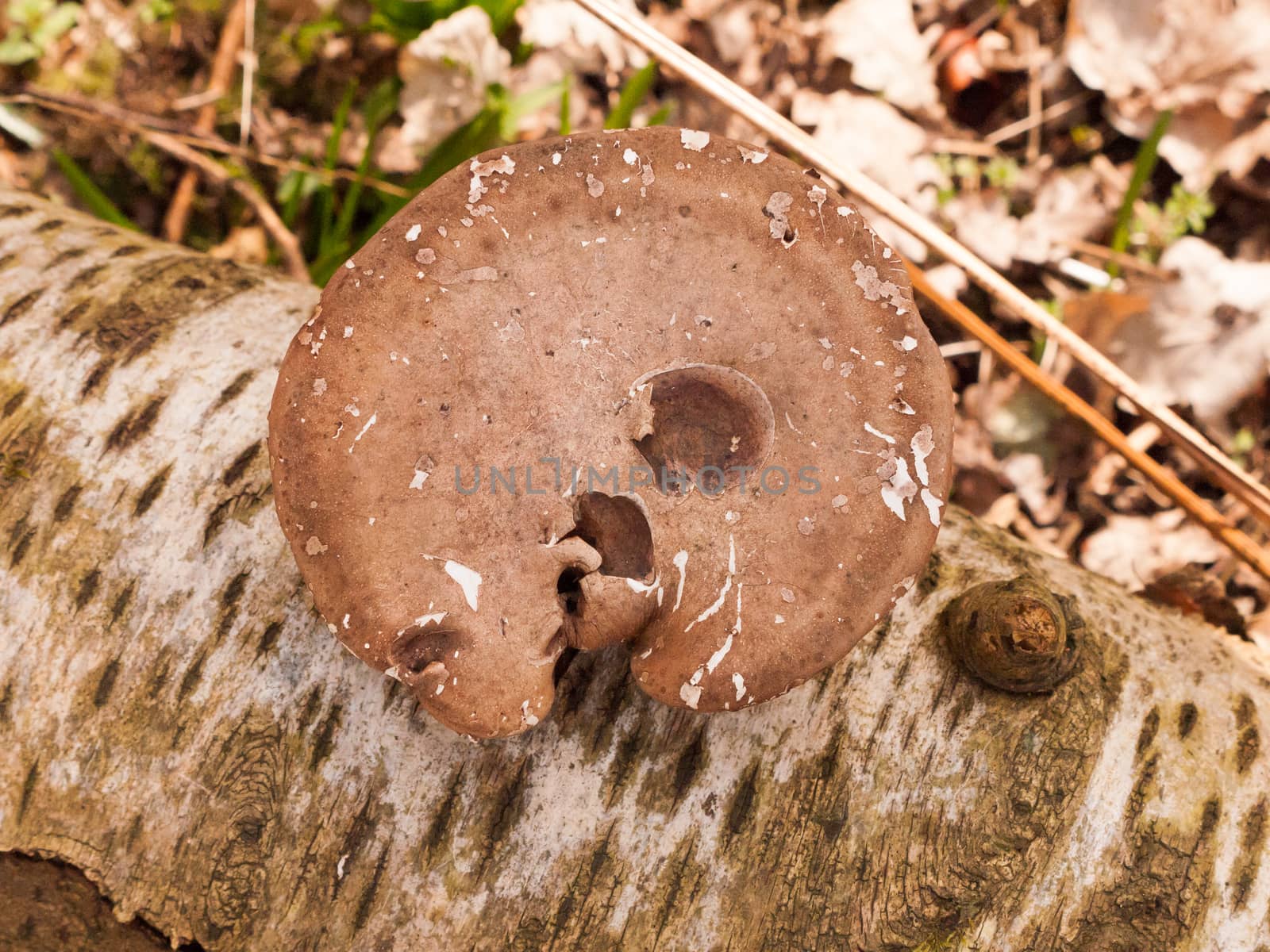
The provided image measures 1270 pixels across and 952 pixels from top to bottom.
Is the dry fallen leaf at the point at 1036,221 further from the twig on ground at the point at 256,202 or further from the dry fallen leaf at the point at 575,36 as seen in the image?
the twig on ground at the point at 256,202

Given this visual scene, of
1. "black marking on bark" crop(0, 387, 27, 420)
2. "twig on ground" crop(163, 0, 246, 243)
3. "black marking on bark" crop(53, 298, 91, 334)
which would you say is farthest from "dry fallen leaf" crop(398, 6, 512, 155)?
"black marking on bark" crop(0, 387, 27, 420)

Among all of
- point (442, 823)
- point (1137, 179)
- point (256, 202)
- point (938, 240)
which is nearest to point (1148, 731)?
point (938, 240)

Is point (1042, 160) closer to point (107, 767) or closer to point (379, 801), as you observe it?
point (379, 801)

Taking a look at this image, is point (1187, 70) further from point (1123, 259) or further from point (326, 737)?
point (326, 737)

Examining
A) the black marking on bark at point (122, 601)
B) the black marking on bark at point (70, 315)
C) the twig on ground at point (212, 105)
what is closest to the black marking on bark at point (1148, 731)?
the black marking on bark at point (122, 601)

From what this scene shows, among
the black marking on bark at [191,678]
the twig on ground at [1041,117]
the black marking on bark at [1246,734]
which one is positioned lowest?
the black marking on bark at [1246,734]

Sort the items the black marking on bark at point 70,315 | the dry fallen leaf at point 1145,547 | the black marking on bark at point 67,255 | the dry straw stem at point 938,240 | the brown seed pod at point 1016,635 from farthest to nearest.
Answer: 1. the dry fallen leaf at point 1145,547
2. the dry straw stem at point 938,240
3. the black marking on bark at point 67,255
4. the black marking on bark at point 70,315
5. the brown seed pod at point 1016,635
